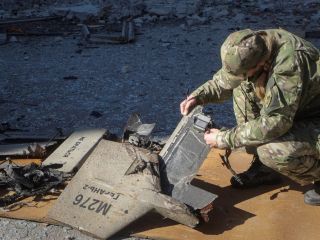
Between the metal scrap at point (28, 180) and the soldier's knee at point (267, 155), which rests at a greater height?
the soldier's knee at point (267, 155)

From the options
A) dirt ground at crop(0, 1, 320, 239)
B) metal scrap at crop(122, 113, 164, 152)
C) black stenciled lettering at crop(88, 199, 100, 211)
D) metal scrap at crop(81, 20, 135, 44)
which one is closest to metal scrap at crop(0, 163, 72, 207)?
dirt ground at crop(0, 1, 320, 239)

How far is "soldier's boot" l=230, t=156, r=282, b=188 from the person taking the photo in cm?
402

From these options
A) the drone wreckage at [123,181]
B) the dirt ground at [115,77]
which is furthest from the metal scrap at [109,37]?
the drone wreckage at [123,181]

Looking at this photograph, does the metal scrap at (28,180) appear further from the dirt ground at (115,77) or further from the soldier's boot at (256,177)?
the soldier's boot at (256,177)

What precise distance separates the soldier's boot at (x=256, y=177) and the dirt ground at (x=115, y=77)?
15 centimetres

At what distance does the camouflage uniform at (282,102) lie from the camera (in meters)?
3.26

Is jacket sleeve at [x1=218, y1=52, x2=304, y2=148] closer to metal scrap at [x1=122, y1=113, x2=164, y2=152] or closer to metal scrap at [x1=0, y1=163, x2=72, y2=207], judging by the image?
metal scrap at [x1=122, y1=113, x2=164, y2=152]

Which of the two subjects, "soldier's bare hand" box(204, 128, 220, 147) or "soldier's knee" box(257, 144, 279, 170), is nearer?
"soldier's knee" box(257, 144, 279, 170)

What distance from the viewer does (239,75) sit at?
3.41m

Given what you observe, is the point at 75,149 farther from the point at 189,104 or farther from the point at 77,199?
the point at 189,104

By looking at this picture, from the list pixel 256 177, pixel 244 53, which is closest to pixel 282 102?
pixel 244 53

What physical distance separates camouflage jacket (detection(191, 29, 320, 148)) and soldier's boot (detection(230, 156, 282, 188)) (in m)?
0.56

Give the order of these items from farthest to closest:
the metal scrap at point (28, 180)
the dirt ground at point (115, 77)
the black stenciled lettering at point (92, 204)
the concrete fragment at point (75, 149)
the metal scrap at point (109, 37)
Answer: the metal scrap at point (109, 37) → the dirt ground at point (115, 77) → the concrete fragment at point (75, 149) → the metal scrap at point (28, 180) → the black stenciled lettering at point (92, 204)

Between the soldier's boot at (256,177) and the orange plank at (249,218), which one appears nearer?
the orange plank at (249,218)
